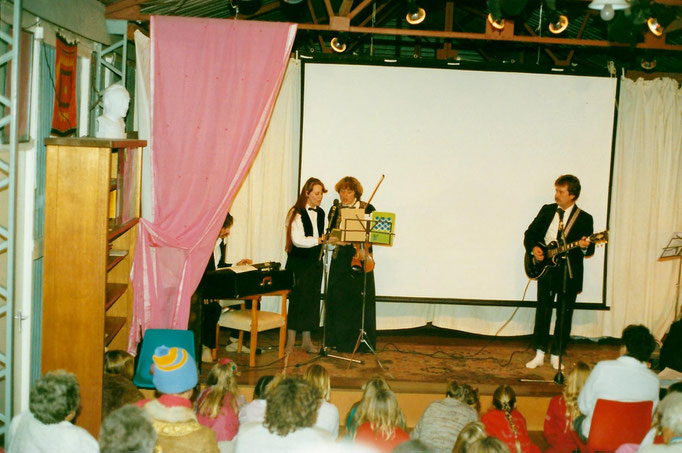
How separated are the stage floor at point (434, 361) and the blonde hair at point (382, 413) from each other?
7.00 feet

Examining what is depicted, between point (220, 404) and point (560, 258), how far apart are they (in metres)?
3.74

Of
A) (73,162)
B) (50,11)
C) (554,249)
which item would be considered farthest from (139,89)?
(554,249)

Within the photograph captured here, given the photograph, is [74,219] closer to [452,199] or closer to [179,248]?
[179,248]

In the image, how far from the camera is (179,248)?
5.52 meters

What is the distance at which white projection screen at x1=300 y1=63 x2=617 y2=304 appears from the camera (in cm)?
722

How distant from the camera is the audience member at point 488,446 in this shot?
9.70ft

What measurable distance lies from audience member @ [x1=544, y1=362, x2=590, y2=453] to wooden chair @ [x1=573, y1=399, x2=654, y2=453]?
0.56m

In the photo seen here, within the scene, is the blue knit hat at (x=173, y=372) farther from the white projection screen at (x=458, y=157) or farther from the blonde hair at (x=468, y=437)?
the white projection screen at (x=458, y=157)

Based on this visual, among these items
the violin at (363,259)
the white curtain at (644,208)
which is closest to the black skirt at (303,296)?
the violin at (363,259)

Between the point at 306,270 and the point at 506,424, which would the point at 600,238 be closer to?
the point at 506,424

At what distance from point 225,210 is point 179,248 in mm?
473

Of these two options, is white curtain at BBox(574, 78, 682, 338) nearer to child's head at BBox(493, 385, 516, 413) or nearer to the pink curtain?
child's head at BBox(493, 385, 516, 413)

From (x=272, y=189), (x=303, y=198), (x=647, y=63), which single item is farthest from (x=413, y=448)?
(x=647, y=63)

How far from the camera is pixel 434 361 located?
22.3 ft
